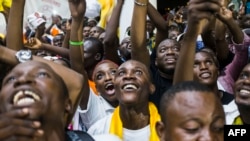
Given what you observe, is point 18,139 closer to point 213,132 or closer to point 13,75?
point 13,75

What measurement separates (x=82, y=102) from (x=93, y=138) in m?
1.32

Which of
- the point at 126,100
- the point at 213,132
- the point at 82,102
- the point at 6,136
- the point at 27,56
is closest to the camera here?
the point at 6,136

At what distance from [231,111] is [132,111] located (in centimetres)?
Result: 67

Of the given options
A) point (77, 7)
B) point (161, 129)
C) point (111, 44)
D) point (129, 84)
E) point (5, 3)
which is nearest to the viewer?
point (161, 129)

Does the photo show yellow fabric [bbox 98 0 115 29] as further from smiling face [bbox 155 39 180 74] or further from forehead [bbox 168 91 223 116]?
forehead [bbox 168 91 223 116]

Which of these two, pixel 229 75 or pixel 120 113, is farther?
pixel 229 75

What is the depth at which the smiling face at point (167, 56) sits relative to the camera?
421 cm

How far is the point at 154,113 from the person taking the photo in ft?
11.5

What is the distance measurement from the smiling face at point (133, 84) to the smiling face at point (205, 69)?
456 mm

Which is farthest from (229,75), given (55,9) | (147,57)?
(55,9)

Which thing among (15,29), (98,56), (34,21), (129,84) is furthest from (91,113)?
(34,21)

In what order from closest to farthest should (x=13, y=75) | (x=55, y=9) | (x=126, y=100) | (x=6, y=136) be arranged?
(x=6, y=136)
(x=13, y=75)
(x=126, y=100)
(x=55, y=9)

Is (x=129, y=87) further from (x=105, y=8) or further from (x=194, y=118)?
(x=105, y=8)

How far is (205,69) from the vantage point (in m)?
3.99
